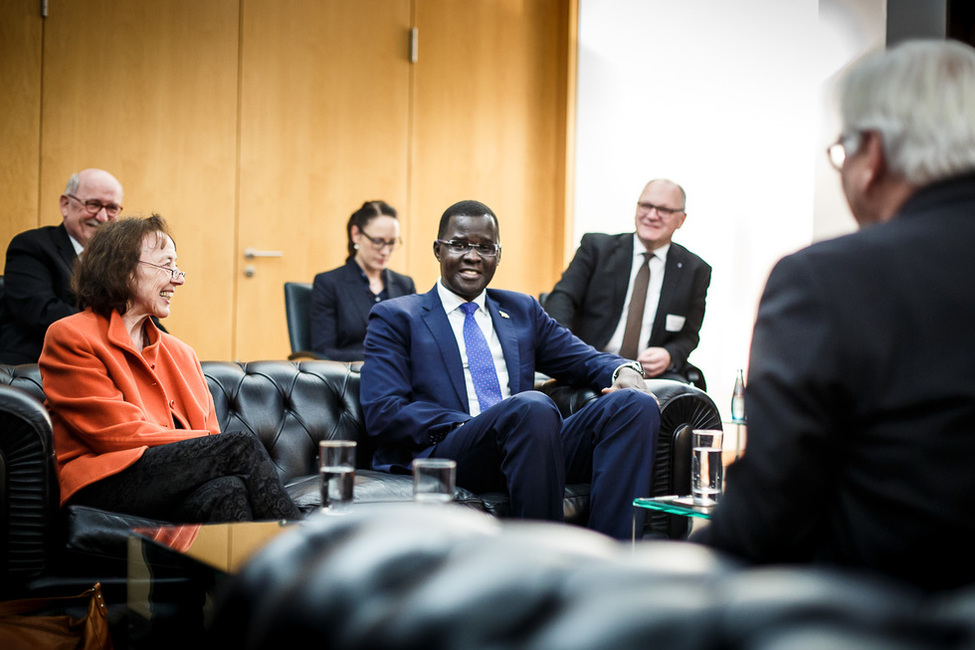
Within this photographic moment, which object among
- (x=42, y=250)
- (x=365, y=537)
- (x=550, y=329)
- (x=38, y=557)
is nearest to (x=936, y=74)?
(x=365, y=537)

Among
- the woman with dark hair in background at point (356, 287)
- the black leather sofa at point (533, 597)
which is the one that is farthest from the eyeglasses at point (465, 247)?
the black leather sofa at point (533, 597)

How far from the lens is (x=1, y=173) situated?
16.4ft

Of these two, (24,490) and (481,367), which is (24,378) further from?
(481,367)

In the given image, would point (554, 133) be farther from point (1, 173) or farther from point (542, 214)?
point (1, 173)

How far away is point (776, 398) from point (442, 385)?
6.98 feet

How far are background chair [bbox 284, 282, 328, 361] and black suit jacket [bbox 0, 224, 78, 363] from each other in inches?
40.6

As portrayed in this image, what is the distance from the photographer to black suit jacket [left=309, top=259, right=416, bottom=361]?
14.4 feet

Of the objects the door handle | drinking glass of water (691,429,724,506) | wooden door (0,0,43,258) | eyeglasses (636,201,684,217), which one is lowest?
drinking glass of water (691,429,724,506)

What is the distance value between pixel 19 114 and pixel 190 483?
3.49 m

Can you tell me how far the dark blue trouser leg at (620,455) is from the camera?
2746 millimetres

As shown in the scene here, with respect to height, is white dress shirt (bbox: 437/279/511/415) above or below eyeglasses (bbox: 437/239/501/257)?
below

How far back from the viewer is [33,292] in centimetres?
365

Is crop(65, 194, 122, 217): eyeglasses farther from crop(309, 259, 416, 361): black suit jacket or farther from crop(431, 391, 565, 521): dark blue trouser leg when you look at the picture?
crop(431, 391, 565, 521): dark blue trouser leg

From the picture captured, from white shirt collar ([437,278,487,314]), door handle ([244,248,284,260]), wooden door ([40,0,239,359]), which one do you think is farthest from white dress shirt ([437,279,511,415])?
door handle ([244,248,284,260])
